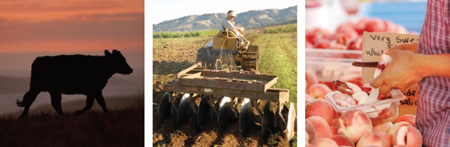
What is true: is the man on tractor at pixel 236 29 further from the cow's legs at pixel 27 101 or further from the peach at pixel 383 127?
the cow's legs at pixel 27 101

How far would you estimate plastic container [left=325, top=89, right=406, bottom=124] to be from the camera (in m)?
1.90

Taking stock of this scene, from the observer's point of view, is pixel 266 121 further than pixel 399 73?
Yes

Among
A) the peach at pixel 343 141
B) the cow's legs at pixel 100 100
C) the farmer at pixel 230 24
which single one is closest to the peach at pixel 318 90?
the peach at pixel 343 141

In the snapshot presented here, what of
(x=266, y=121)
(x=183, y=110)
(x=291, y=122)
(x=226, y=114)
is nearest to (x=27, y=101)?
(x=183, y=110)

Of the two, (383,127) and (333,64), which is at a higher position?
(333,64)

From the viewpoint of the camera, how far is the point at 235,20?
8.66 ft

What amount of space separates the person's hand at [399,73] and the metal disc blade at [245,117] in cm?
96

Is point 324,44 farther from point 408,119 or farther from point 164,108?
point 164,108

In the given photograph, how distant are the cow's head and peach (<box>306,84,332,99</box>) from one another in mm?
1389

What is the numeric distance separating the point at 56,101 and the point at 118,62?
1.56 feet

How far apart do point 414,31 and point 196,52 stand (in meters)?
1.31

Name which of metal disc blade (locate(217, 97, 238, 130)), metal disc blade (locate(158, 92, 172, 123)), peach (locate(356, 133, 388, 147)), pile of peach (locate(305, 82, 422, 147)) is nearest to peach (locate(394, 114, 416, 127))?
pile of peach (locate(305, 82, 422, 147))

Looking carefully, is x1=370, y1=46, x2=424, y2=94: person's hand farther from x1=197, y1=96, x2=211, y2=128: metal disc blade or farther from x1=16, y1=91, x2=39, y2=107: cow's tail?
x1=16, y1=91, x2=39, y2=107: cow's tail

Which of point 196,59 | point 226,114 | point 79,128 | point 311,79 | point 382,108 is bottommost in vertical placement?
point 79,128
